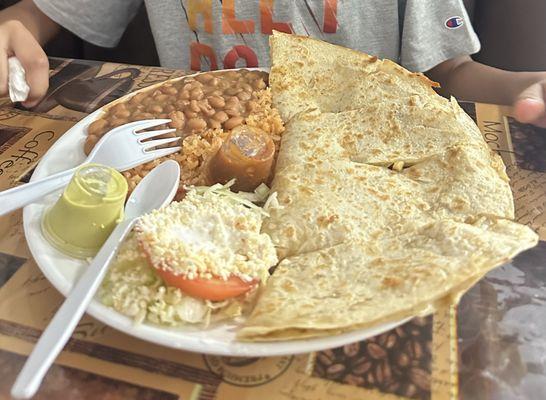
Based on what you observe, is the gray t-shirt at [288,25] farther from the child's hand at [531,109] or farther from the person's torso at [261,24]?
the child's hand at [531,109]

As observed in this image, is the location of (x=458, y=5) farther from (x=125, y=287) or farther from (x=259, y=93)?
(x=125, y=287)

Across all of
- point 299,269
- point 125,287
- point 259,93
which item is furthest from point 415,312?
point 259,93

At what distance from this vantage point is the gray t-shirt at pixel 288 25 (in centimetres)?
163

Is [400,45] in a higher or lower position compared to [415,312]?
lower

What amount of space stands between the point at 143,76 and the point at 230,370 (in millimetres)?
1029

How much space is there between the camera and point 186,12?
1719 millimetres

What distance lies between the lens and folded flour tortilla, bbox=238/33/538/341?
0.79 meters

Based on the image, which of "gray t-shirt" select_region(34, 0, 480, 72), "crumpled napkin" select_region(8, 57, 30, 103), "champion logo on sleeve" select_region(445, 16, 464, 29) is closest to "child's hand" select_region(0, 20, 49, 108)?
"crumpled napkin" select_region(8, 57, 30, 103)

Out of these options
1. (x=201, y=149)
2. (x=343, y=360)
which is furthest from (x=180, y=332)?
(x=201, y=149)

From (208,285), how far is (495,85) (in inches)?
44.3

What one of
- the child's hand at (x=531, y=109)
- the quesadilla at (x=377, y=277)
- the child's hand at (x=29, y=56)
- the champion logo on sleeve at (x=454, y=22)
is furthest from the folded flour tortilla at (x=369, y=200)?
the child's hand at (x=29, y=56)

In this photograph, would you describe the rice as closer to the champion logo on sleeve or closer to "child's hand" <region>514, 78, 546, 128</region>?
"child's hand" <region>514, 78, 546, 128</region>

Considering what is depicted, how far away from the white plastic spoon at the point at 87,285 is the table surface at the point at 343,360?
10 cm

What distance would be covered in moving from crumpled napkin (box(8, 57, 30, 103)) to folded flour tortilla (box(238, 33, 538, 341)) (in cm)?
63
